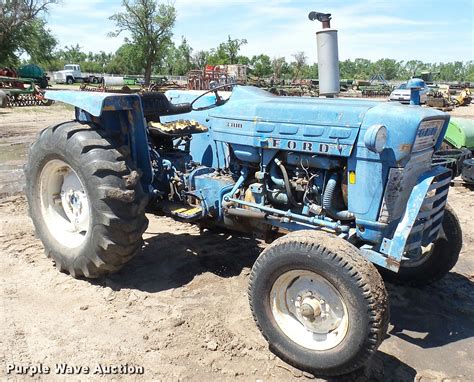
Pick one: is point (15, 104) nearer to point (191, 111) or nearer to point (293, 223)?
point (191, 111)

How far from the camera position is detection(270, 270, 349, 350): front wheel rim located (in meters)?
2.87

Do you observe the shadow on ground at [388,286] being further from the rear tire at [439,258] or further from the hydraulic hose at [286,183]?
the hydraulic hose at [286,183]

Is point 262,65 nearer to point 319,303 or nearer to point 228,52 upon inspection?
point 228,52

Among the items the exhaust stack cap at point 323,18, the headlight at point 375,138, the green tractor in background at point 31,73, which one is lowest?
the headlight at point 375,138

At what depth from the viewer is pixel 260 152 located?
11.9ft

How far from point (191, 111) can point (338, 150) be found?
1.97m

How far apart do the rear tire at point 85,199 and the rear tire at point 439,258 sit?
2.24 meters

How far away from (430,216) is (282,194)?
107cm

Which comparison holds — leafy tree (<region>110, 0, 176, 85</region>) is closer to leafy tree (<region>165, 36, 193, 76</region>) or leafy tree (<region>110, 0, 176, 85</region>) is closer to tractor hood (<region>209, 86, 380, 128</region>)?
leafy tree (<region>165, 36, 193, 76</region>)

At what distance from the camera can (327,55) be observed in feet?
14.8

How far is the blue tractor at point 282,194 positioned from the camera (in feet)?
9.43

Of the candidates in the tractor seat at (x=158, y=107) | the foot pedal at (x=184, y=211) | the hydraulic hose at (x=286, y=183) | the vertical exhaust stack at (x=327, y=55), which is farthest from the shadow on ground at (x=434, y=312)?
the tractor seat at (x=158, y=107)

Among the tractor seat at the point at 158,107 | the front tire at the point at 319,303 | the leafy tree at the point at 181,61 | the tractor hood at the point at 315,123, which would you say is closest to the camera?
the front tire at the point at 319,303

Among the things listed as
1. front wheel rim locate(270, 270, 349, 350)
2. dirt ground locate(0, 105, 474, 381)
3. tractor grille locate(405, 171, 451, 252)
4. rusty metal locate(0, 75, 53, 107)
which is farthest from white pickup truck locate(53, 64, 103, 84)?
front wheel rim locate(270, 270, 349, 350)
